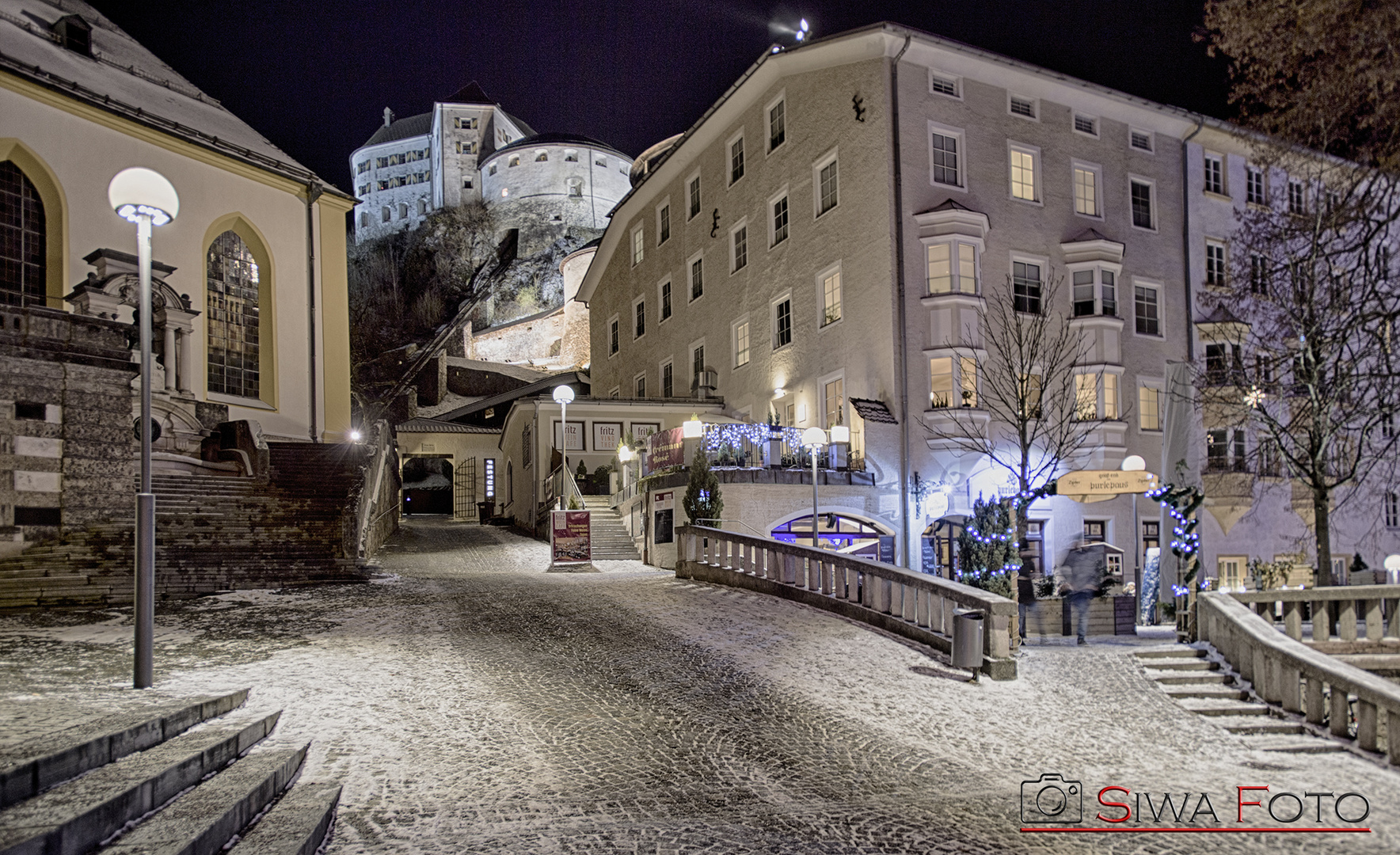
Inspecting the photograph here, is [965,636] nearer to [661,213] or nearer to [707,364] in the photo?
[707,364]

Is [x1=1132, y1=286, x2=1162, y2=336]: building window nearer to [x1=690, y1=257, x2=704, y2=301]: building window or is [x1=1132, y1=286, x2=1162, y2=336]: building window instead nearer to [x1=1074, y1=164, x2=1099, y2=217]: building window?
[x1=1074, y1=164, x2=1099, y2=217]: building window

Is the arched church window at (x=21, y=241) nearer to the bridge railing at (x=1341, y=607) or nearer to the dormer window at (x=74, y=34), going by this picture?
the dormer window at (x=74, y=34)

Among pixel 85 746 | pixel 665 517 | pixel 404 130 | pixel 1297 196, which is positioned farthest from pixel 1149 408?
pixel 404 130

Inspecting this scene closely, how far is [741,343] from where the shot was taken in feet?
110

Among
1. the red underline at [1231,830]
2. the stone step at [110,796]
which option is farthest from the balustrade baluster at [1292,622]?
the stone step at [110,796]

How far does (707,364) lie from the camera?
3575cm

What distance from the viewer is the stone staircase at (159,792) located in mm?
4617

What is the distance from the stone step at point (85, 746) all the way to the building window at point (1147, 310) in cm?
2909

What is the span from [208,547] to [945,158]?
69.0 feet

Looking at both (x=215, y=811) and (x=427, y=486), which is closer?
(x=215, y=811)

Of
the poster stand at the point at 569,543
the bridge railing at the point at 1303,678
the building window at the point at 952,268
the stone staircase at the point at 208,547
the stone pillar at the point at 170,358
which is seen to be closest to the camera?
the bridge railing at the point at 1303,678

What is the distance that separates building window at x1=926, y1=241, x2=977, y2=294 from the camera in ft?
85.9

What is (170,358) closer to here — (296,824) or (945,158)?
(945,158)

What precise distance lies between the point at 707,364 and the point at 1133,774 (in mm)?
27944
